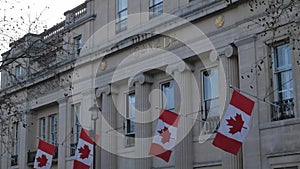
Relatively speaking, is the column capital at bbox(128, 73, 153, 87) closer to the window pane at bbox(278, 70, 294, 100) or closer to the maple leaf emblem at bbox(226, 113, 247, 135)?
the window pane at bbox(278, 70, 294, 100)

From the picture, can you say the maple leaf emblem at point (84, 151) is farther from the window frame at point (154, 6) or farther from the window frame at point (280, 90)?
the window frame at point (280, 90)

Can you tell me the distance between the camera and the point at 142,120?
29.1 m

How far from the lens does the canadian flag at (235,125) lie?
67.4 ft

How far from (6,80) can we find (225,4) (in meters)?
23.0

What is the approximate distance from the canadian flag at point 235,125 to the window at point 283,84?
1979mm

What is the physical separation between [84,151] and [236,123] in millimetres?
9590

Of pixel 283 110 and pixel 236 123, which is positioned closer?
pixel 236 123

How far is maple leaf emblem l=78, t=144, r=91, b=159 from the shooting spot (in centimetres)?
2784

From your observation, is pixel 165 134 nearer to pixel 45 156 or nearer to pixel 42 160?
pixel 45 156

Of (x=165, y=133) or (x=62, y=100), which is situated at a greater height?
(x=62, y=100)

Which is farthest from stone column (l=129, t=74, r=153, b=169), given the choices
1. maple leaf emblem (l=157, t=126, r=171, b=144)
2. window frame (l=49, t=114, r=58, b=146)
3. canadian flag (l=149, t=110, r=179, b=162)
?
window frame (l=49, t=114, r=58, b=146)

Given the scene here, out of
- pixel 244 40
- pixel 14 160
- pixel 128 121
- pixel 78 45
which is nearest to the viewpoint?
pixel 244 40

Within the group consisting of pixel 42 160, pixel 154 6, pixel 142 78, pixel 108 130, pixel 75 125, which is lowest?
pixel 42 160

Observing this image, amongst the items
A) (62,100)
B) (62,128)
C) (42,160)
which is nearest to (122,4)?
(62,100)
